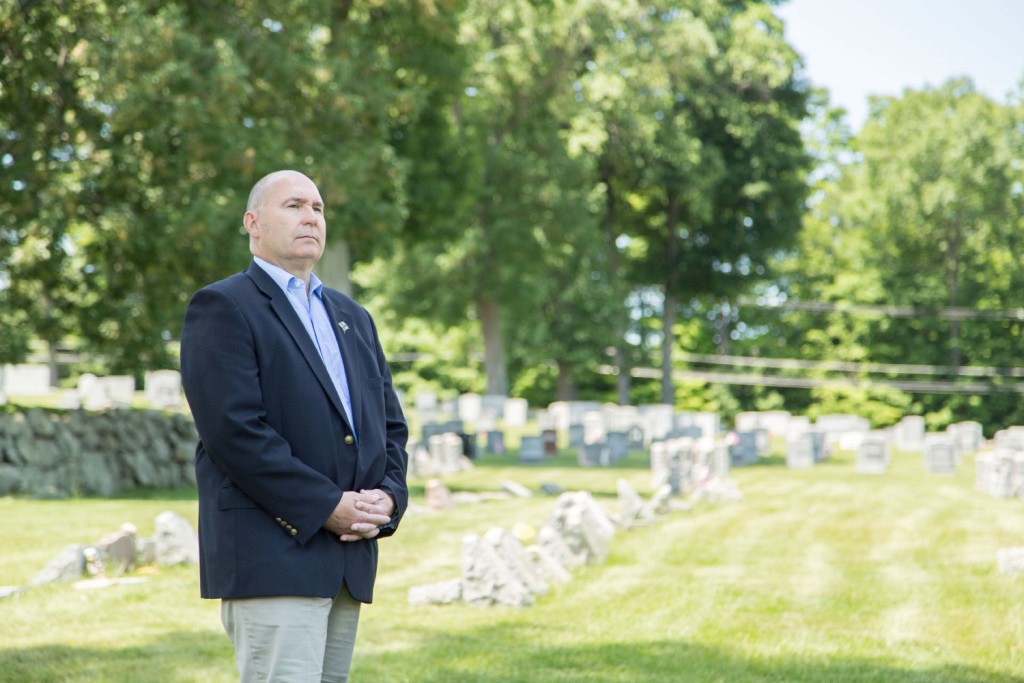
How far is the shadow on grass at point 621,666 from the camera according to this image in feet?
21.0

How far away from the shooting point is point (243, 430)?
336 centimetres

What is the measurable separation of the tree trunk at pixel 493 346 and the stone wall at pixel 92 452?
700 inches

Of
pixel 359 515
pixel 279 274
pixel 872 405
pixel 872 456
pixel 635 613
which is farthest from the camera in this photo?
pixel 872 405

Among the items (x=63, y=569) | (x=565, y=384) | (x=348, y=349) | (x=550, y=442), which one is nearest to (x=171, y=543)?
(x=63, y=569)

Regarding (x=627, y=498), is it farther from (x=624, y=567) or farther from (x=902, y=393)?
(x=902, y=393)

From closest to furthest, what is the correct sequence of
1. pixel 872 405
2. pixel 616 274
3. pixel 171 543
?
1. pixel 171 543
2. pixel 616 274
3. pixel 872 405

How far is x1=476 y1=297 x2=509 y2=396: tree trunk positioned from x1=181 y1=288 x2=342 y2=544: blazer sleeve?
1223 inches

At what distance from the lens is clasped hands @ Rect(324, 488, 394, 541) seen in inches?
137

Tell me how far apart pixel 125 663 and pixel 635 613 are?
3.48m

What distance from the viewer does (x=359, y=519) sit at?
3520mm

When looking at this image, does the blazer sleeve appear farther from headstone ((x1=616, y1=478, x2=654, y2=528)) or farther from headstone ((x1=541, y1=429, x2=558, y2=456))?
headstone ((x1=541, y1=429, x2=558, y2=456))

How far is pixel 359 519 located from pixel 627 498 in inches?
391

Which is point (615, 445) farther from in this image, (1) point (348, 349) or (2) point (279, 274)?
(2) point (279, 274)

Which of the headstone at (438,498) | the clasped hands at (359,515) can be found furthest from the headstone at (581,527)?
the clasped hands at (359,515)
